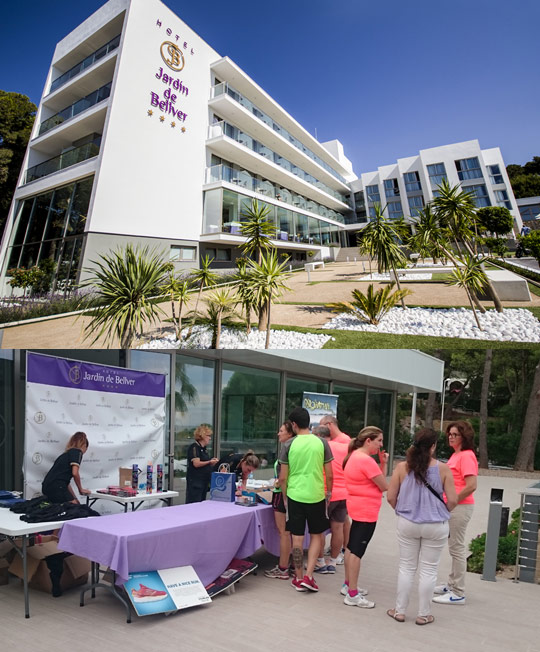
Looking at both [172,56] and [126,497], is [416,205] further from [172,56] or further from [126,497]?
[126,497]

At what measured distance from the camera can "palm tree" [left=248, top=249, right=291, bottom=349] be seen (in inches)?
207

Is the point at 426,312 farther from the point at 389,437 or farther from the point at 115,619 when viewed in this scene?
the point at 389,437

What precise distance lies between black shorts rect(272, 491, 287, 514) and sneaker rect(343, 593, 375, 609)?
1.37 metres

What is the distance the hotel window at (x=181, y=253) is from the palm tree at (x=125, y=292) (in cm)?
23

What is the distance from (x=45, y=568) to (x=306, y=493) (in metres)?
2.83

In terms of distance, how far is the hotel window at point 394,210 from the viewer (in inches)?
198

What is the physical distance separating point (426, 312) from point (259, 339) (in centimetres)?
166

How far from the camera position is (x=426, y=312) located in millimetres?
4859

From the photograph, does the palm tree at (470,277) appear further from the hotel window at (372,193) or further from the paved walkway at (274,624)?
the paved walkway at (274,624)

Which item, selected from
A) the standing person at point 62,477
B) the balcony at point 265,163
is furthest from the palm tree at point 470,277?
the standing person at point 62,477

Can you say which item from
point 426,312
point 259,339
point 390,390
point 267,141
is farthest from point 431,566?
point 390,390

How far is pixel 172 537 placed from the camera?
5.14 m

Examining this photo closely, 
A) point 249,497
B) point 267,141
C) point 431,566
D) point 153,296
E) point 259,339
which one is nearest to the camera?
point 431,566

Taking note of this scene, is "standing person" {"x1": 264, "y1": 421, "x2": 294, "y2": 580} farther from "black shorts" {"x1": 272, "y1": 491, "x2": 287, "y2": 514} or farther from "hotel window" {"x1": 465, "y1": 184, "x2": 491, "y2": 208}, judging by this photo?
"hotel window" {"x1": 465, "y1": 184, "x2": 491, "y2": 208}
